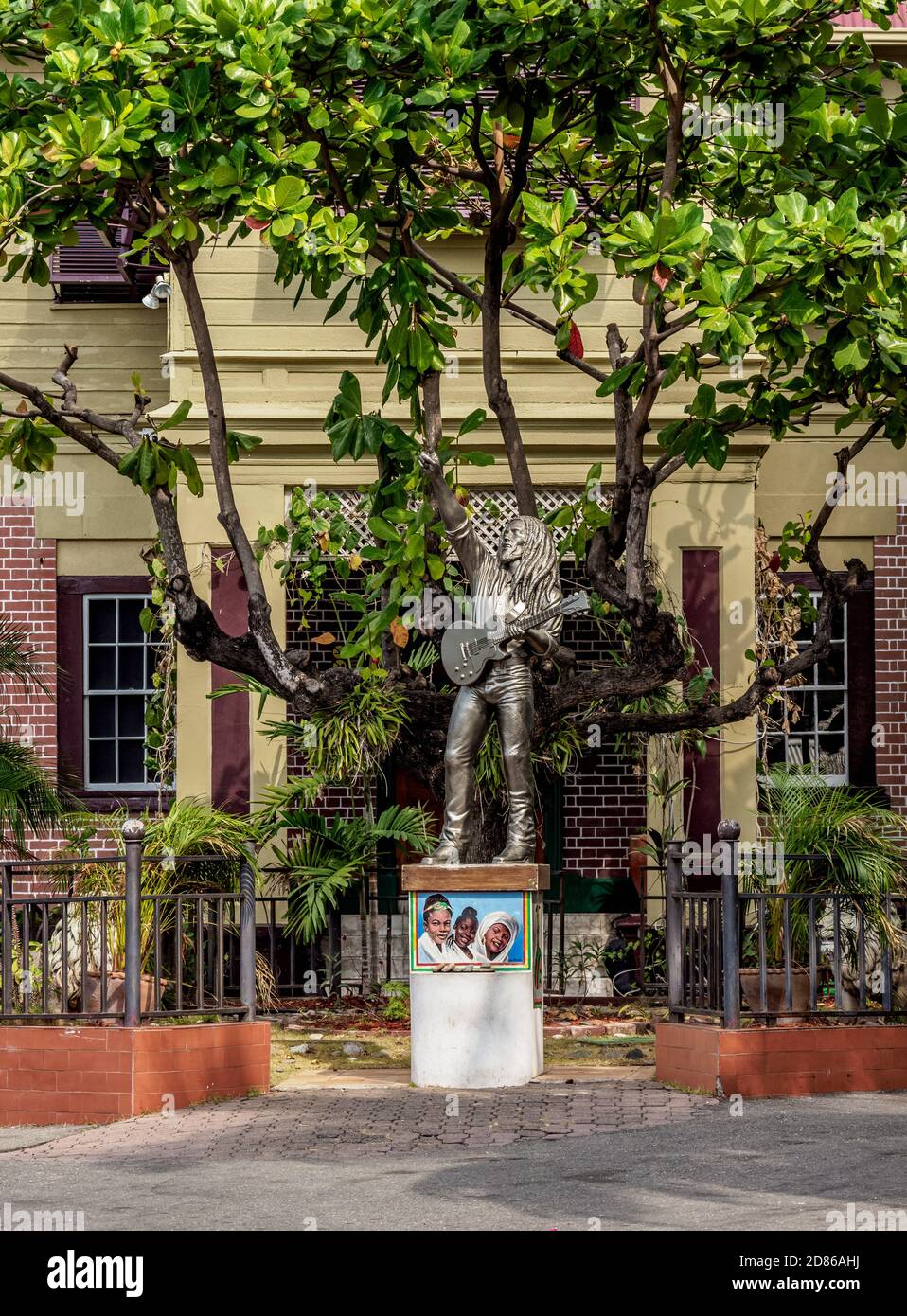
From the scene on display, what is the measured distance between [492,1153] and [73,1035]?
2.41 meters

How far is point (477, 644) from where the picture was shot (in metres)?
10.4

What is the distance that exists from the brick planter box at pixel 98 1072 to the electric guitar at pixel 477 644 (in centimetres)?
236

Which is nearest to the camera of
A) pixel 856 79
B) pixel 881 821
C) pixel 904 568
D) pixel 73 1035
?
pixel 73 1035

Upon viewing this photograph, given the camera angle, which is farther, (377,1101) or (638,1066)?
(638,1066)

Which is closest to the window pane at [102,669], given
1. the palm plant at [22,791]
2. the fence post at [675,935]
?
the palm plant at [22,791]

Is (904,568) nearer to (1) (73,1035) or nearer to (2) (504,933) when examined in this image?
(2) (504,933)

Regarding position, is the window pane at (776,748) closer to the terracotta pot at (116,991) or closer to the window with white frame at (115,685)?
the window with white frame at (115,685)

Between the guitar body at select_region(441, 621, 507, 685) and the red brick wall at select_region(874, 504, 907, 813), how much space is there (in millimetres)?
6200

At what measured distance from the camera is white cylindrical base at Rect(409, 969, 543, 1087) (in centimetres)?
995

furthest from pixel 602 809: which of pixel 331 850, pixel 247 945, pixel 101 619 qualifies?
pixel 247 945

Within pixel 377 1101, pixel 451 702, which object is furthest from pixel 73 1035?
pixel 451 702

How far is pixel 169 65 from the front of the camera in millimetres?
9414

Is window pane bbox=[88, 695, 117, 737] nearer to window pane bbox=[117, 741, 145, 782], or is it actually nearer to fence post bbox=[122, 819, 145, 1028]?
window pane bbox=[117, 741, 145, 782]

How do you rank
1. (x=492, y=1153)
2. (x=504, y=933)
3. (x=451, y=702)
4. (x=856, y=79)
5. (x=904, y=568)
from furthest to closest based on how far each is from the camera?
1. (x=904, y=568)
2. (x=451, y=702)
3. (x=856, y=79)
4. (x=504, y=933)
5. (x=492, y=1153)
